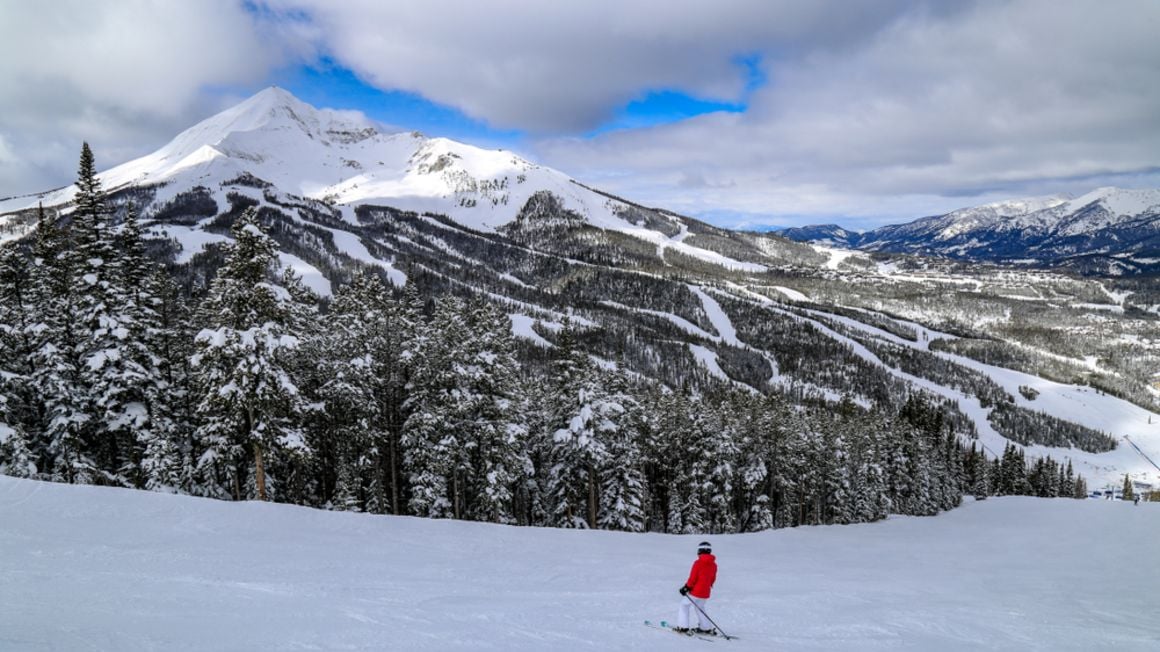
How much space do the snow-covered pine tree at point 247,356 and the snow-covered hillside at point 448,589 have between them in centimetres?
390

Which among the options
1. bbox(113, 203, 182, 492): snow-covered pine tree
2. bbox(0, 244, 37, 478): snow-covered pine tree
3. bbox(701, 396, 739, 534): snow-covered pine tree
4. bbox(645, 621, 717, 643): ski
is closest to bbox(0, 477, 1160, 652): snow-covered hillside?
bbox(645, 621, 717, 643): ski

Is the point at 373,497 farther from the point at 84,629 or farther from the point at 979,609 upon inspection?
the point at 979,609

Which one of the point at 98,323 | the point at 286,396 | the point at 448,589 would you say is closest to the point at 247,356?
the point at 286,396

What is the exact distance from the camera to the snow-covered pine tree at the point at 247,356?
2173 centimetres

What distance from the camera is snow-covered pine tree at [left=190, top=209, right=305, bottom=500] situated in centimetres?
2173

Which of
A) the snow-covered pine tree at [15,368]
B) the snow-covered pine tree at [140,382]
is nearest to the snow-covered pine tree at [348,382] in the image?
the snow-covered pine tree at [140,382]

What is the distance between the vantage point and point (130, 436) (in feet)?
84.4

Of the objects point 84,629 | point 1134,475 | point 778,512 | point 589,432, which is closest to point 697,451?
point 589,432

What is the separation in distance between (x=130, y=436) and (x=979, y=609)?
33.5 meters

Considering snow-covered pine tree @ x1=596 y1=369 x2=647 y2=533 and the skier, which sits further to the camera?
snow-covered pine tree @ x1=596 y1=369 x2=647 y2=533

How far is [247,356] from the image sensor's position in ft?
71.9

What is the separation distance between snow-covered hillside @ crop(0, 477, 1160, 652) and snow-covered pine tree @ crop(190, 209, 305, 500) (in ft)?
12.8

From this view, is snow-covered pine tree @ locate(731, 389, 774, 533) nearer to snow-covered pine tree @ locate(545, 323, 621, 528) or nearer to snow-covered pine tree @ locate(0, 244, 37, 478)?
snow-covered pine tree @ locate(545, 323, 621, 528)

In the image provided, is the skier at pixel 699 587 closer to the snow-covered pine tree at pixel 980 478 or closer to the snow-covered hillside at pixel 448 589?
the snow-covered hillside at pixel 448 589
